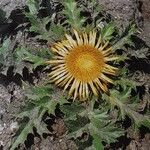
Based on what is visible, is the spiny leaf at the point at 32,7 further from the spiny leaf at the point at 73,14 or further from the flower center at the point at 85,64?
the flower center at the point at 85,64

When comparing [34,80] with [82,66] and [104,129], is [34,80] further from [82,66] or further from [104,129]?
[104,129]

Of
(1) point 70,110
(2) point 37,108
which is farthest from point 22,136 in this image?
(1) point 70,110

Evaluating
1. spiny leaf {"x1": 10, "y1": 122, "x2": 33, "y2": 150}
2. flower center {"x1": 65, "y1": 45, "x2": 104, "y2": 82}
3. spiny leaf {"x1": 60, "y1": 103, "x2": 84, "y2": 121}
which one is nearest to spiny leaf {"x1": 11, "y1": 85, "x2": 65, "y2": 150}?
spiny leaf {"x1": 10, "y1": 122, "x2": 33, "y2": 150}

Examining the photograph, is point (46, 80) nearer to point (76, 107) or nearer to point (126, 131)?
point (76, 107)

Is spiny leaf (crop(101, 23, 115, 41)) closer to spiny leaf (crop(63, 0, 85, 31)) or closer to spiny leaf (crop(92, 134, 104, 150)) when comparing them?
spiny leaf (crop(63, 0, 85, 31))

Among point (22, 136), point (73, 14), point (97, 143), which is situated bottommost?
point (22, 136)

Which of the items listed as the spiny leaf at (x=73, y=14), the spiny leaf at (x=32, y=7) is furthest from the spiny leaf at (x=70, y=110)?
the spiny leaf at (x=32, y=7)

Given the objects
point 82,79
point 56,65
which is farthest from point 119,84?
point 56,65

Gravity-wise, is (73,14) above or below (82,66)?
above
